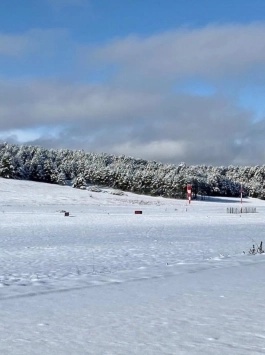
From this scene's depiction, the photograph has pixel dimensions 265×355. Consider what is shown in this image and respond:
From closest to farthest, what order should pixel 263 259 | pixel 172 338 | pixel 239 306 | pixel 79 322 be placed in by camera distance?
1. pixel 172 338
2. pixel 79 322
3. pixel 239 306
4. pixel 263 259

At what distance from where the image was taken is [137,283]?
38.1ft

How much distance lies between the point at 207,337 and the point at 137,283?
4.79 metres

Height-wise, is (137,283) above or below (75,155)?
below

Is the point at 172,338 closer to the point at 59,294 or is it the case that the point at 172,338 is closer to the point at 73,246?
the point at 59,294

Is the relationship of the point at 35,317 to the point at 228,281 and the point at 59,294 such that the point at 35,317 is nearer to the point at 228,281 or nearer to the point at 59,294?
the point at 59,294

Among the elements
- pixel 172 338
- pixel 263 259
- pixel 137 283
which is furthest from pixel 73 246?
pixel 172 338

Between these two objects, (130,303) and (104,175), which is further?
(104,175)

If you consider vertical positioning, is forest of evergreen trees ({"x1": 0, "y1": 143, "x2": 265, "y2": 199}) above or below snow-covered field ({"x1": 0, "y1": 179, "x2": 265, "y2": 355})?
above

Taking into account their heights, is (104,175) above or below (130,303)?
above

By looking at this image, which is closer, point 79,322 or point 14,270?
point 79,322

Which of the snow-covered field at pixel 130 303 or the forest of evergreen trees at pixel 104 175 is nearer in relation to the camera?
the snow-covered field at pixel 130 303

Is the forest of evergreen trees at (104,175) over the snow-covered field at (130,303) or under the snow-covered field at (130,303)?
over

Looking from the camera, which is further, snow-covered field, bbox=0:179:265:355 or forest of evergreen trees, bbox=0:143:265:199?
forest of evergreen trees, bbox=0:143:265:199

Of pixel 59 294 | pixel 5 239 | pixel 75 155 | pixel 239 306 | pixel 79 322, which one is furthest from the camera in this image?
pixel 75 155
